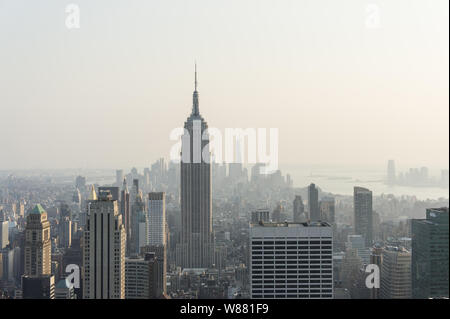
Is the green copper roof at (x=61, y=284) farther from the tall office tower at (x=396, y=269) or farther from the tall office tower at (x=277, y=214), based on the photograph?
the tall office tower at (x=396, y=269)

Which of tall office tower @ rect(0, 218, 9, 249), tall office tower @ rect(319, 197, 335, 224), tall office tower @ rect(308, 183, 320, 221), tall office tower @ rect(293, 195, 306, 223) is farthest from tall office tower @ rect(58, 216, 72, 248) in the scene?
tall office tower @ rect(319, 197, 335, 224)

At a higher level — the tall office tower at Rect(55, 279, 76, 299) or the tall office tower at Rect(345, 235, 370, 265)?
the tall office tower at Rect(345, 235, 370, 265)

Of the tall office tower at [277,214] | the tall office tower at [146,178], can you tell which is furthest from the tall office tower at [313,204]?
the tall office tower at [146,178]

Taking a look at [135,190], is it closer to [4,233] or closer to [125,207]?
[125,207]

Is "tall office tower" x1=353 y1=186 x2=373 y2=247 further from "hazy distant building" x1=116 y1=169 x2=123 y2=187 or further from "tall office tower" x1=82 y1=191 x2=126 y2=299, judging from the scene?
"tall office tower" x1=82 y1=191 x2=126 y2=299

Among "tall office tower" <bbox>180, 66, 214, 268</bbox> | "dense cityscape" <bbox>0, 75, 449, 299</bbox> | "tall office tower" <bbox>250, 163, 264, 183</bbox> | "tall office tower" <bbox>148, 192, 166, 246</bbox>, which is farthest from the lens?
"tall office tower" <bbox>180, 66, 214, 268</bbox>

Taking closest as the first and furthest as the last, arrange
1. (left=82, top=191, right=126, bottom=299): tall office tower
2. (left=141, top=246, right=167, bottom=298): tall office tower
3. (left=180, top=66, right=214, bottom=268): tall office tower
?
(left=82, top=191, right=126, bottom=299): tall office tower
(left=141, top=246, right=167, bottom=298): tall office tower
(left=180, top=66, right=214, bottom=268): tall office tower
